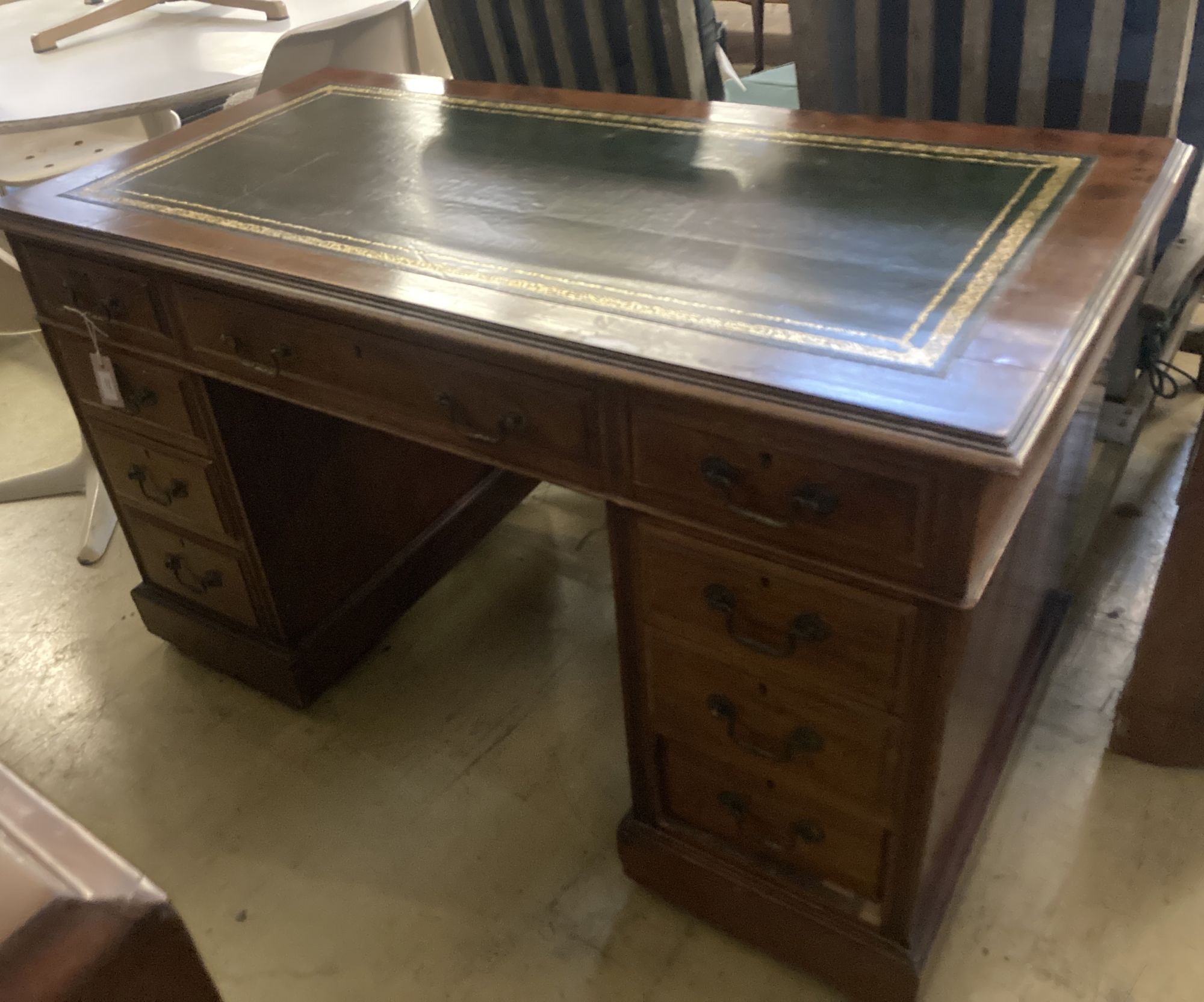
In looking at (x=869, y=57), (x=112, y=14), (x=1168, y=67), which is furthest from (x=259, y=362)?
(x=112, y=14)

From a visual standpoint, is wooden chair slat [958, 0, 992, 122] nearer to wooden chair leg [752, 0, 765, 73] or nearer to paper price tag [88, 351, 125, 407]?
paper price tag [88, 351, 125, 407]

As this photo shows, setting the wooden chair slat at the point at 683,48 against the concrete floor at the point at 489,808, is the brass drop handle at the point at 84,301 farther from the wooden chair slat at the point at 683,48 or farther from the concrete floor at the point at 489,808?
the wooden chair slat at the point at 683,48

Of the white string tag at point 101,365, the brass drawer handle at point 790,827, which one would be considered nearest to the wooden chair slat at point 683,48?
the white string tag at point 101,365

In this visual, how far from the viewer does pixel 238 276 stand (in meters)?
Result: 1.11

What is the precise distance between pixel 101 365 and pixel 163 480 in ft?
0.72

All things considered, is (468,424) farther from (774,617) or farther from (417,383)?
(774,617)

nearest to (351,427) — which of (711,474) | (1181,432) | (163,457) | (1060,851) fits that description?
(163,457)

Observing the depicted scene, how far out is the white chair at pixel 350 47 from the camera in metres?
1.71

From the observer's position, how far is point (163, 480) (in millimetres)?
1566

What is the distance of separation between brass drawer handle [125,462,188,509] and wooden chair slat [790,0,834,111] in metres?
1.11

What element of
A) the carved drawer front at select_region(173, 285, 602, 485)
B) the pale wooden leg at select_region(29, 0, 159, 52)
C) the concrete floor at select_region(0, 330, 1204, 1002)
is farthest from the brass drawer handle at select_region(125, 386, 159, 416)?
the pale wooden leg at select_region(29, 0, 159, 52)

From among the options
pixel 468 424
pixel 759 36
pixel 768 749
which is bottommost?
pixel 768 749

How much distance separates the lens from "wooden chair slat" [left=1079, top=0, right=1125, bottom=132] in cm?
130

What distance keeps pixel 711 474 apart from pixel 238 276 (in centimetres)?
57
